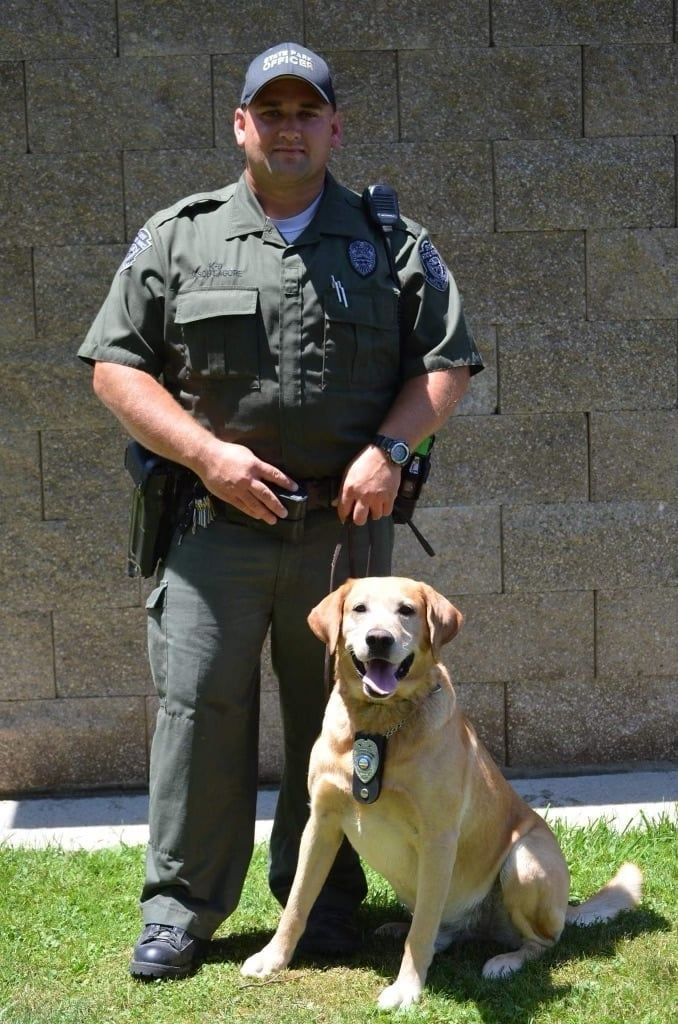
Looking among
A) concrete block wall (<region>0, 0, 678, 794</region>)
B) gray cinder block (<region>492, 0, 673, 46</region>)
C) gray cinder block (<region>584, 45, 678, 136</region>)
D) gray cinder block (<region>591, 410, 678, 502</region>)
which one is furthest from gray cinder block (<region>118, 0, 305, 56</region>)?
gray cinder block (<region>591, 410, 678, 502</region>)

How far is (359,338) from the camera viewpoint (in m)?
3.33

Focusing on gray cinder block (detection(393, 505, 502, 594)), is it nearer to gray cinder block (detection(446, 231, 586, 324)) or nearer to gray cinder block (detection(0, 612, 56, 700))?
gray cinder block (detection(446, 231, 586, 324))

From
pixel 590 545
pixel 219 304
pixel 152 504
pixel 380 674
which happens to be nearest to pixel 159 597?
pixel 152 504

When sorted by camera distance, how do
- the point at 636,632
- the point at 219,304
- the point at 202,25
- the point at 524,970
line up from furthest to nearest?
the point at 636,632 → the point at 202,25 → the point at 524,970 → the point at 219,304

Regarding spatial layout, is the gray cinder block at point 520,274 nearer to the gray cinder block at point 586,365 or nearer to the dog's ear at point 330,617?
the gray cinder block at point 586,365

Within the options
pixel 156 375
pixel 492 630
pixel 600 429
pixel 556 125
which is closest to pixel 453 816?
pixel 156 375

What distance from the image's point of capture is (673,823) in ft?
14.5

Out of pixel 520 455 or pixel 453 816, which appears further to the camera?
pixel 520 455

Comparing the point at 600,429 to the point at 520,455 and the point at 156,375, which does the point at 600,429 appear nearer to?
the point at 520,455

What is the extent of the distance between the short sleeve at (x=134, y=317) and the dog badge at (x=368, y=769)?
1.15m

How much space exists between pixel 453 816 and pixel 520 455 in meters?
2.04

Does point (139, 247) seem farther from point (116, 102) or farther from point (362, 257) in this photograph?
point (116, 102)

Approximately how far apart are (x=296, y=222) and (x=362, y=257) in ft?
0.68

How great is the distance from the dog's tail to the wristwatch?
55.6 inches
